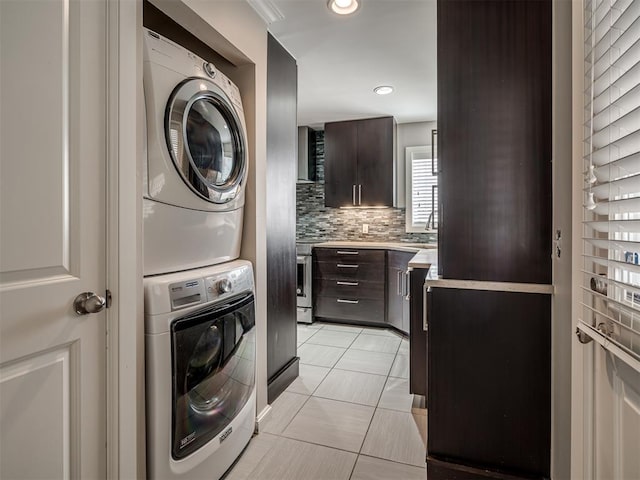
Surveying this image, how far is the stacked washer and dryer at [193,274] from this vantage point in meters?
1.22

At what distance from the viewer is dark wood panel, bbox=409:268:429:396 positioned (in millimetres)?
2131

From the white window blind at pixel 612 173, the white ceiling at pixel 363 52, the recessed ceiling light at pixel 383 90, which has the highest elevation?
the recessed ceiling light at pixel 383 90

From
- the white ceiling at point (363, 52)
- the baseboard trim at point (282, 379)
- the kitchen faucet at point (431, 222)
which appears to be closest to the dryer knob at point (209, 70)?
the white ceiling at point (363, 52)

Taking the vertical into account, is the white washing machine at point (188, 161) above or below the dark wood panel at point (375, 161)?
below

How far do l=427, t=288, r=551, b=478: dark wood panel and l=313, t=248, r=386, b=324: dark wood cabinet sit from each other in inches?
87.7

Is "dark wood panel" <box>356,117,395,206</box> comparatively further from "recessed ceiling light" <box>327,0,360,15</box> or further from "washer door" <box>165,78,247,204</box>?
"washer door" <box>165,78,247,204</box>

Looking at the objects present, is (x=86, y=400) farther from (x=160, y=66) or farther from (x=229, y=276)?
(x=160, y=66)

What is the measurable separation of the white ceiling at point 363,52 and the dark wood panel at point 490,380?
1.65m

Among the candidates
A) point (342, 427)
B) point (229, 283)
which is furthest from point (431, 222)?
point (229, 283)

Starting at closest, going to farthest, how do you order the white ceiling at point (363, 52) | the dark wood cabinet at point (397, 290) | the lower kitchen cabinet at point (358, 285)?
the white ceiling at point (363, 52)
the dark wood cabinet at point (397, 290)
the lower kitchen cabinet at point (358, 285)

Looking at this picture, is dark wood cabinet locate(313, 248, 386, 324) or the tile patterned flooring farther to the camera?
dark wood cabinet locate(313, 248, 386, 324)

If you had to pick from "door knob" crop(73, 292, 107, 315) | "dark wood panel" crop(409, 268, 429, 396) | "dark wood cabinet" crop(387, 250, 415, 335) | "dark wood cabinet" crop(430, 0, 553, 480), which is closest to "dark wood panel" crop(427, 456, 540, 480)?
"dark wood cabinet" crop(430, 0, 553, 480)

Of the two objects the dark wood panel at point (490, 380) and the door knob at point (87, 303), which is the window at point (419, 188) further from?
the door knob at point (87, 303)

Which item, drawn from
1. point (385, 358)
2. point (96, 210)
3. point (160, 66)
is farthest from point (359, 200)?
point (96, 210)
